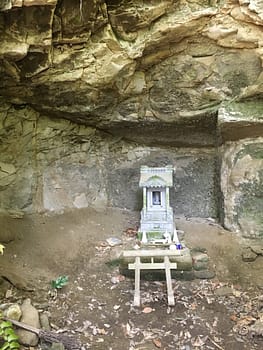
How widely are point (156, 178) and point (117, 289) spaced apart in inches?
63.3

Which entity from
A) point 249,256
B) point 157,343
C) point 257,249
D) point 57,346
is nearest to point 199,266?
point 249,256

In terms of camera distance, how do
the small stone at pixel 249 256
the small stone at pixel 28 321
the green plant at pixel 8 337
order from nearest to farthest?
the green plant at pixel 8 337
the small stone at pixel 28 321
the small stone at pixel 249 256

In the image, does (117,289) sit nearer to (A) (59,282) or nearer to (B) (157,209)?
(A) (59,282)

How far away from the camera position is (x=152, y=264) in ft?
15.5

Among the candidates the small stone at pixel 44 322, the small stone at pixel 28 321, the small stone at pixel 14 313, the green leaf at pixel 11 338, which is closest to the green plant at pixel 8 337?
the green leaf at pixel 11 338

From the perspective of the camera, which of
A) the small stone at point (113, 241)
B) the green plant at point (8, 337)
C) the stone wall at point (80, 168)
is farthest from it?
the stone wall at point (80, 168)

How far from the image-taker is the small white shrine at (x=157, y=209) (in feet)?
18.0

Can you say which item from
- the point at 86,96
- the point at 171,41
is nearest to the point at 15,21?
the point at 86,96

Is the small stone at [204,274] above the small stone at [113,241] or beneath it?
beneath

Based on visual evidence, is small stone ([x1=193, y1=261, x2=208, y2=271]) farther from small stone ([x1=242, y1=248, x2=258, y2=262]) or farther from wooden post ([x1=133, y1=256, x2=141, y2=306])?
wooden post ([x1=133, y1=256, x2=141, y2=306])

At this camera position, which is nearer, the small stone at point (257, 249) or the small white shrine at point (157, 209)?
the small stone at point (257, 249)

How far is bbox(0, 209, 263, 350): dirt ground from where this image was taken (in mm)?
4023

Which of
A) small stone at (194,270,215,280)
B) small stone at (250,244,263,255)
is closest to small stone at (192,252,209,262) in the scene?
small stone at (194,270,215,280)

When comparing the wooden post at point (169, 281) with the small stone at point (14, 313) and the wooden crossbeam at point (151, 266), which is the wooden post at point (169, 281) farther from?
the small stone at point (14, 313)
